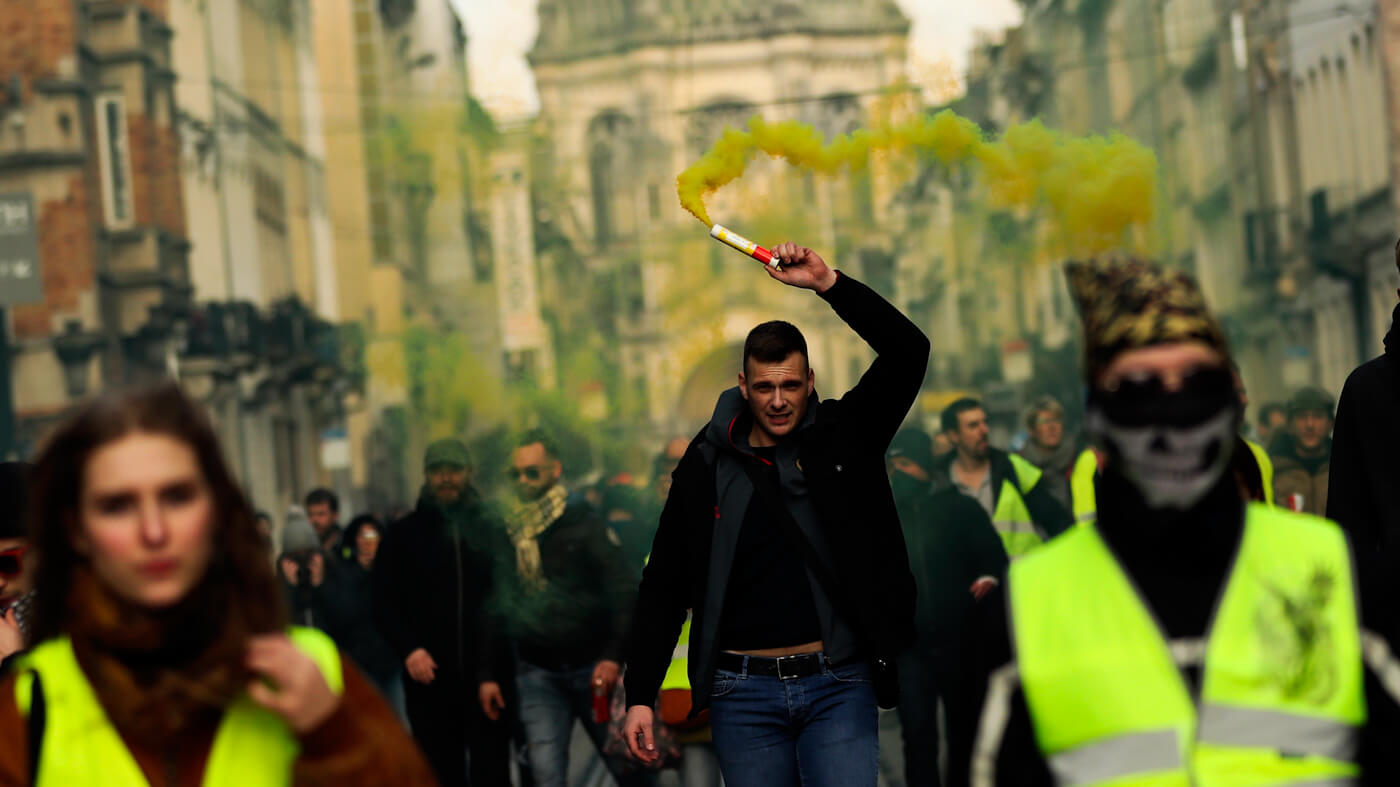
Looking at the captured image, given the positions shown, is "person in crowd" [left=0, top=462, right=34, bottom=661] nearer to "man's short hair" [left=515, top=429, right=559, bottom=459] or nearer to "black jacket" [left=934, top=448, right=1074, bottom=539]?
"man's short hair" [left=515, top=429, right=559, bottom=459]

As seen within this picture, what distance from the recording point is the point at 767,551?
4.96 meters

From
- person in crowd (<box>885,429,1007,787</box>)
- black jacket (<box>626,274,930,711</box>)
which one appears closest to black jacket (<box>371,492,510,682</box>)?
person in crowd (<box>885,429,1007,787</box>)

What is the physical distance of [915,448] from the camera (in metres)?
9.38

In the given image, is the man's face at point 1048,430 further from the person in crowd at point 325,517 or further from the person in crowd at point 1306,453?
the person in crowd at point 325,517

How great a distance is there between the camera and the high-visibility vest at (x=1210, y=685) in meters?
2.38

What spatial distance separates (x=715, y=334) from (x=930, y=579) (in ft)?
174

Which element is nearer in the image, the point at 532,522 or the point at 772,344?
the point at 772,344

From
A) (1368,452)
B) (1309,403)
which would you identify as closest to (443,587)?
(1309,403)

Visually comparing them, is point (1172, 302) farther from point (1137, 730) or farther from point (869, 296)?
point (869, 296)

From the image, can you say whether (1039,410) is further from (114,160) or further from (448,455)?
(114,160)

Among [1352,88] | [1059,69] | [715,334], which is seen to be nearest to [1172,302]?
[1352,88]

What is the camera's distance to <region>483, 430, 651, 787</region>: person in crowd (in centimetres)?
793

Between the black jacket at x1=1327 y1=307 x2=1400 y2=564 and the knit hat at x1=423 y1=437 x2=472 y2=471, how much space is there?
4.85 meters

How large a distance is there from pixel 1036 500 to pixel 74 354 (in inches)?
768
